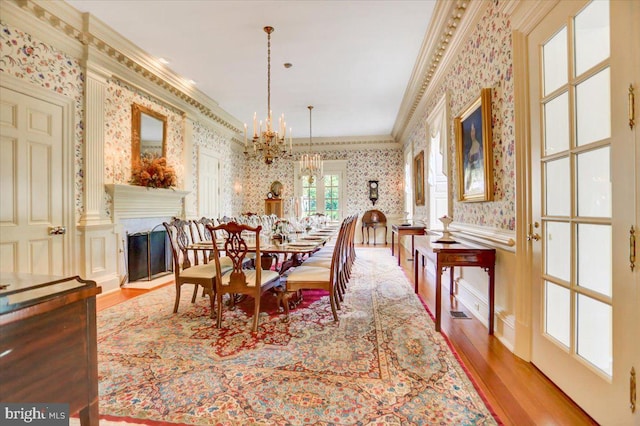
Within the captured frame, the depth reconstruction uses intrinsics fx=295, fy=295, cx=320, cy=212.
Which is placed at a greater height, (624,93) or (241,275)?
(624,93)

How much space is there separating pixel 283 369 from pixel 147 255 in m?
3.62

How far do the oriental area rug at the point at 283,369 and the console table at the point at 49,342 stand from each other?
2.08 feet

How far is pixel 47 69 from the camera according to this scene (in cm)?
323

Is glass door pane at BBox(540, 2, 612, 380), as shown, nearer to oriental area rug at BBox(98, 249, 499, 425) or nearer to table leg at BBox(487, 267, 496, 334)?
table leg at BBox(487, 267, 496, 334)

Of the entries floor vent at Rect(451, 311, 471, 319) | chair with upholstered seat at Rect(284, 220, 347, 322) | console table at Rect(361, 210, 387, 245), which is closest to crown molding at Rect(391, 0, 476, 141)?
chair with upholstered seat at Rect(284, 220, 347, 322)

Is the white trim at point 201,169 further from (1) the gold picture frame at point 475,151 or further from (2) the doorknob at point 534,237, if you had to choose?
(2) the doorknob at point 534,237

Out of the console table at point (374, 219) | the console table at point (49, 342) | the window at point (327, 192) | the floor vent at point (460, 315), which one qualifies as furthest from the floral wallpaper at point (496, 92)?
the window at point (327, 192)

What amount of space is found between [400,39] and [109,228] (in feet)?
14.8

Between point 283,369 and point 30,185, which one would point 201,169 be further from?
point 283,369

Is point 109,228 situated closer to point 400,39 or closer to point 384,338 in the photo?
point 384,338

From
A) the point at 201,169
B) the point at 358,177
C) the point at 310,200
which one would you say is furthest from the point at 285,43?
the point at 310,200

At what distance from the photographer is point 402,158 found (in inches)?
339

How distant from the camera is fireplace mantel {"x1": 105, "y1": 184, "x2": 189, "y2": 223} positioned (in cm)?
401

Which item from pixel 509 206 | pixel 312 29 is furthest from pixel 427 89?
pixel 509 206
